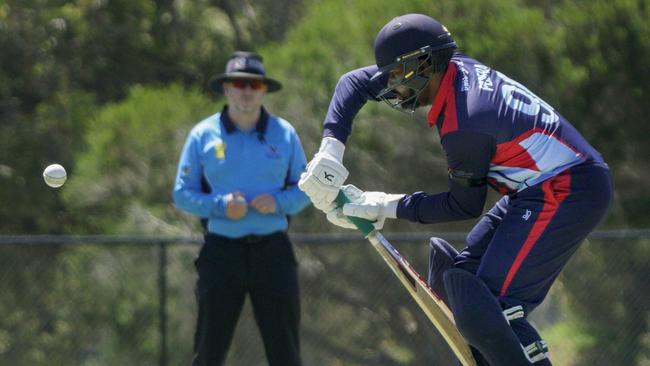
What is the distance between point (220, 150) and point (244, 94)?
395 mm

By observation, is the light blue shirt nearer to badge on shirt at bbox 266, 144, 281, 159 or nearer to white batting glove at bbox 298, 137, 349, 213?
badge on shirt at bbox 266, 144, 281, 159

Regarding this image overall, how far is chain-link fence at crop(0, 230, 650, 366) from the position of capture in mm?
7617

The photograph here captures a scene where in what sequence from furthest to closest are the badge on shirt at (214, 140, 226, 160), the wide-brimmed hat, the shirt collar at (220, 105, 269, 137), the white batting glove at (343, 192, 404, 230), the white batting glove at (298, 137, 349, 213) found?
the wide-brimmed hat, the shirt collar at (220, 105, 269, 137), the badge on shirt at (214, 140, 226, 160), the white batting glove at (343, 192, 404, 230), the white batting glove at (298, 137, 349, 213)

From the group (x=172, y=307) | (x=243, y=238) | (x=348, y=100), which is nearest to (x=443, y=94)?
A: (x=348, y=100)

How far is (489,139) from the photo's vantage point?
443 cm

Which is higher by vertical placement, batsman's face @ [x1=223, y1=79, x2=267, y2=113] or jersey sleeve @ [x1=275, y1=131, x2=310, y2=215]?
batsman's face @ [x1=223, y1=79, x2=267, y2=113]

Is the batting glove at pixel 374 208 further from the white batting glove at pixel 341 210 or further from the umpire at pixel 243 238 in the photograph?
the umpire at pixel 243 238

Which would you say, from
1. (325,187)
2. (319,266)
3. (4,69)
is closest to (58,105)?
(4,69)

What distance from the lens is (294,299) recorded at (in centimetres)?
663

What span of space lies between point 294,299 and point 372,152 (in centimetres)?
239

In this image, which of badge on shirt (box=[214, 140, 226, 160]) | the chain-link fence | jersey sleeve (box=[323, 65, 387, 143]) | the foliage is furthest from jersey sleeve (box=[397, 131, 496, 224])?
the foliage

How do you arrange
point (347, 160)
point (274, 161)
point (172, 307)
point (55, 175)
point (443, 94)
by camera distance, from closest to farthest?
point (443, 94) < point (55, 175) < point (274, 161) < point (172, 307) < point (347, 160)

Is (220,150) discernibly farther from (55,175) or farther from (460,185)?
(460,185)

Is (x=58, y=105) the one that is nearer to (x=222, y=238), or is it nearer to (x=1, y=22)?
(x=1, y=22)
